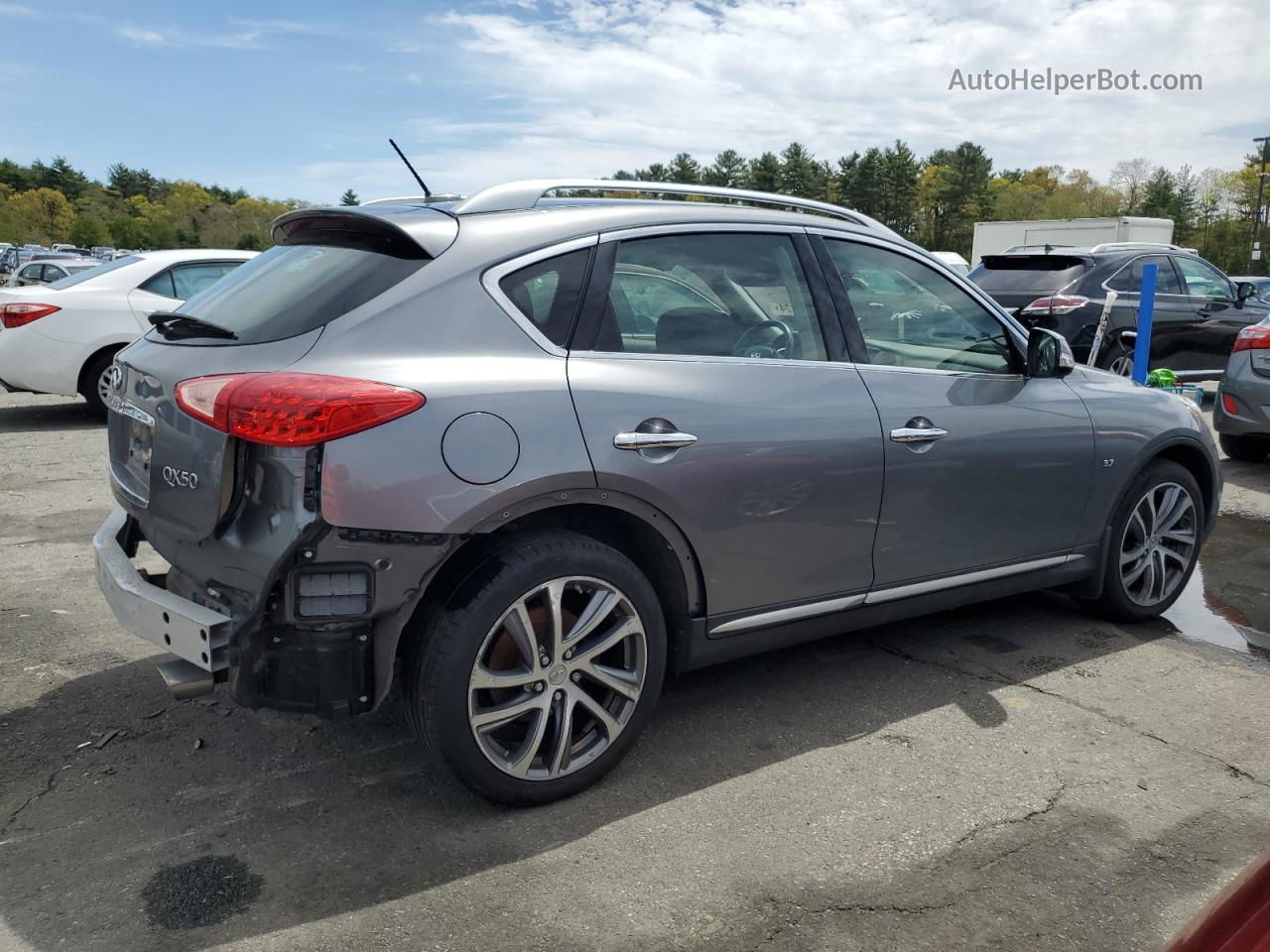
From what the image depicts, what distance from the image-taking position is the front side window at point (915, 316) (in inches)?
146

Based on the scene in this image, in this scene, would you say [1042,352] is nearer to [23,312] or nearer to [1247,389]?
[1247,389]

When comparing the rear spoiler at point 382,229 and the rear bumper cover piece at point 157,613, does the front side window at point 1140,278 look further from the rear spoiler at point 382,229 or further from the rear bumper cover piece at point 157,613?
the rear bumper cover piece at point 157,613

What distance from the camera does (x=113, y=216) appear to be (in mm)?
108312

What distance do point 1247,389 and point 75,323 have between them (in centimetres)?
989

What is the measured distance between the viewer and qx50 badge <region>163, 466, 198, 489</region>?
108 inches

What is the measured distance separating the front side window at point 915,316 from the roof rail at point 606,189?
18cm

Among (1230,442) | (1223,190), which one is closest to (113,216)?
(1223,190)

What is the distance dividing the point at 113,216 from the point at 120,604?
121 m

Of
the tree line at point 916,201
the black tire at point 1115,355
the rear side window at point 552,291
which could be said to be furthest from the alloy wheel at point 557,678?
the tree line at point 916,201

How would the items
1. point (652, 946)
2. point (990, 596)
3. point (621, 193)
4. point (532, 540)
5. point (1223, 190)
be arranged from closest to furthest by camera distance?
point (652, 946) → point (532, 540) → point (621, 193) → point (990, 596) → point (1223, 190)

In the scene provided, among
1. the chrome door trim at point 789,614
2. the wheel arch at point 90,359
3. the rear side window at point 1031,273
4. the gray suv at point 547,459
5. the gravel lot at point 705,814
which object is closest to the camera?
the gravel lot at point 705,814

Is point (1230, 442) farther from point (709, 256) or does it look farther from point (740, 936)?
point (740, 936)

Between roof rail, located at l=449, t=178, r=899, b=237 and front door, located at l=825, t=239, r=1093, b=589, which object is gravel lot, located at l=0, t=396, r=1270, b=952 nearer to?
front door, located at l=825, t=239, r=1093, b=589

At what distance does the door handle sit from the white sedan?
7.37 metres
